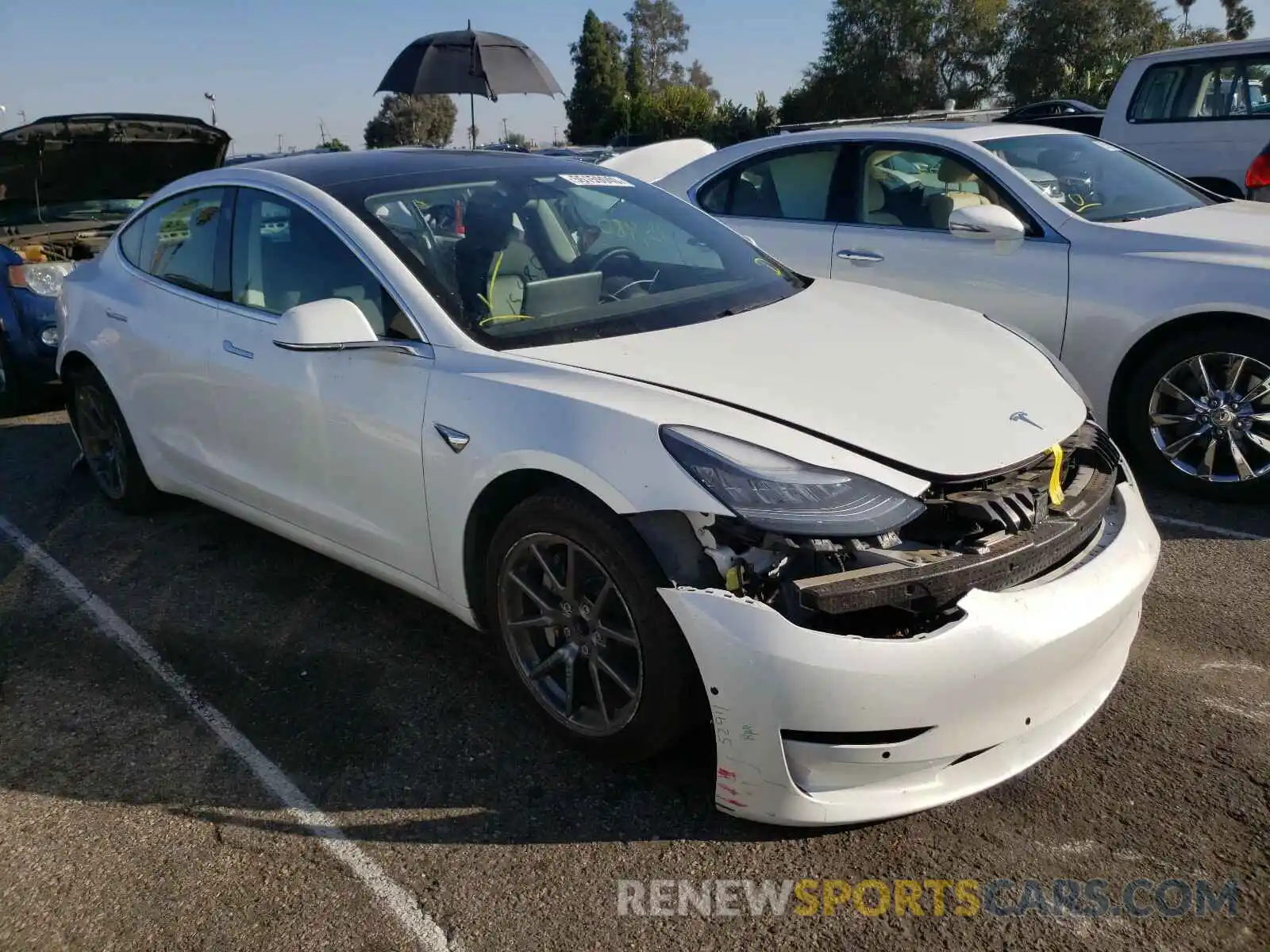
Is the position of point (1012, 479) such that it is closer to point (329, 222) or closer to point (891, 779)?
point (891, 779)

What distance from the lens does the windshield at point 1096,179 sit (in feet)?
17.1

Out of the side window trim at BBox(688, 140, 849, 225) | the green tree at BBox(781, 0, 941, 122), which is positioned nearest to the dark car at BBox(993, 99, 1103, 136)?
the side window trim at BBox(688, 140, 849, 225)

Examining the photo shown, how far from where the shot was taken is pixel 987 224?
4.86 m

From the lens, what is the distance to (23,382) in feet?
22.4

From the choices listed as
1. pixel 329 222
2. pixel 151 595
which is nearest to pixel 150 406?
pixel 151 595

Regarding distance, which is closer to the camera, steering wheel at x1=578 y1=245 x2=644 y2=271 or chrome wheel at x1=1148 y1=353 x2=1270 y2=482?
steering wheel at x1=578 y1=245 x2=644 y2=271

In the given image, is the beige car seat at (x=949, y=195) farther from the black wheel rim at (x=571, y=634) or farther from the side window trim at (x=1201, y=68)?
the side window trim at (x=1201, y=68)

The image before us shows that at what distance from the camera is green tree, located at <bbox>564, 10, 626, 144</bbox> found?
73875 mm

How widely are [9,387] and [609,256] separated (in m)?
5.07

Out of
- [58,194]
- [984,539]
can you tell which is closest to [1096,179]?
[984,539]

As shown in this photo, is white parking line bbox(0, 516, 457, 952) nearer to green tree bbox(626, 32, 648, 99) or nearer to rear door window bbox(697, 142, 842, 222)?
rear door window bbox(697, 142, 842, 222)

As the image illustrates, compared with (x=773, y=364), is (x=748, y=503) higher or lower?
lower

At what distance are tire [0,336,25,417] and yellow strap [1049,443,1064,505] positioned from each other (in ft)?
21.0

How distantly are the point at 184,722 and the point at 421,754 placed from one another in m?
0.79
